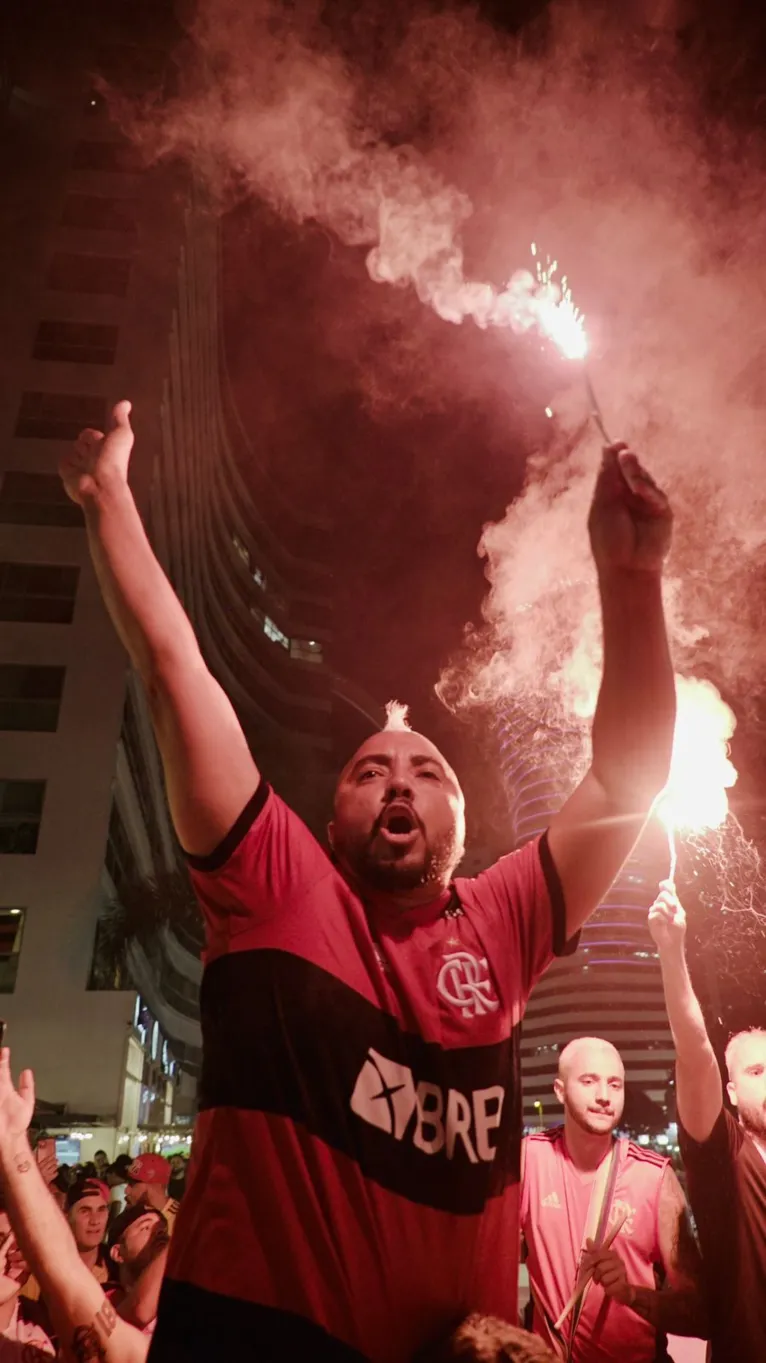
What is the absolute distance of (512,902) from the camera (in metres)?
2.41

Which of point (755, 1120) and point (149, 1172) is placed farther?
point (149, 1172)

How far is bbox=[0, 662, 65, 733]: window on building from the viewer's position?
1174 inches

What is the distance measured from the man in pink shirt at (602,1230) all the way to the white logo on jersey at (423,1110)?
278 centimetres

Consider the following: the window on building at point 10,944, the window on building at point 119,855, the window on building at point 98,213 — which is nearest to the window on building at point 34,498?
the window on building at point 119,855

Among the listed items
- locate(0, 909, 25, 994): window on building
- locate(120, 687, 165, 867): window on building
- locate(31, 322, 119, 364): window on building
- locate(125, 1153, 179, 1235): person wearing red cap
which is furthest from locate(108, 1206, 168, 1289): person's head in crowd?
locate(31, 322, 119, 364): window on building

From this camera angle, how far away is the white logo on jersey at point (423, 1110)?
74.7 inches

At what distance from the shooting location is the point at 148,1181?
648cm

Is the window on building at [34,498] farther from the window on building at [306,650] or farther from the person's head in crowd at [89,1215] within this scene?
the window on building at [306,650]

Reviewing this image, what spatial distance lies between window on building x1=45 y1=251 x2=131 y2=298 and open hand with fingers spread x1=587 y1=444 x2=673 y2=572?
3869cm

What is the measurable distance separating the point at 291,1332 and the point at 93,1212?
4.82 meters

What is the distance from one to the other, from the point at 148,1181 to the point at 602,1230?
139 inches

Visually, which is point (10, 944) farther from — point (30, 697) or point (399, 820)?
point (399, 820)

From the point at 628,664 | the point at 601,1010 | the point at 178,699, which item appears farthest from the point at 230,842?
the point at 601,1010

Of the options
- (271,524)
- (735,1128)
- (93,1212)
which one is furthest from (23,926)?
(271,524)
